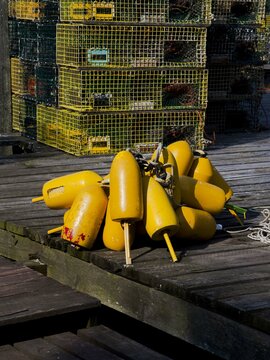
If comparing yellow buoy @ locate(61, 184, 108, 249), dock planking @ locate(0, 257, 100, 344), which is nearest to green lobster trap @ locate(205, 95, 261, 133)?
yellow buoy @ locate(61, 184, 108, 249)

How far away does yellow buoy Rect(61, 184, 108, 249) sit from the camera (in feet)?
17.6

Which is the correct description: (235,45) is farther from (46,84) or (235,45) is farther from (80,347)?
(80,347)

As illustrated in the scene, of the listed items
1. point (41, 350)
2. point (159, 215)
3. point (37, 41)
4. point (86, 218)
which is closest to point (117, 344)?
point (41, 350)

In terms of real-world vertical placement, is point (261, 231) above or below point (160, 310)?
above

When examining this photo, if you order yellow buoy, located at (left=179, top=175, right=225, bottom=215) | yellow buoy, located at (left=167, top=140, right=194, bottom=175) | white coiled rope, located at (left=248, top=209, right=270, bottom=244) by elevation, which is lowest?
white coiled rope, located at (left=248, top=209, right=270, bottom=244)

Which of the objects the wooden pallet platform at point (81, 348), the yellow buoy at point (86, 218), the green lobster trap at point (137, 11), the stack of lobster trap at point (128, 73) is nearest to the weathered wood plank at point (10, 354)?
the wooden pallet platform at point (81, 348)

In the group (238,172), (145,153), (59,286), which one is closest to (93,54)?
(145,153)

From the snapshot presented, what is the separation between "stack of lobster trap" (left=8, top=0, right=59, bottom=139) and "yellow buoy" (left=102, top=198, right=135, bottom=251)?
3923mm

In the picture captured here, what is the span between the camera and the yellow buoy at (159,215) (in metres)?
5.16

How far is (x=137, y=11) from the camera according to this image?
868 cm

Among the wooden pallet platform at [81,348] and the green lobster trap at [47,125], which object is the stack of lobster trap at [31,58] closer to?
the green lobster trap at [47,125]

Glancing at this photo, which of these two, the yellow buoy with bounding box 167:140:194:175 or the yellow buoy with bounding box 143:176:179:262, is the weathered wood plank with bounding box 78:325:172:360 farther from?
the yellow buoy with bounding box 167:140:194:175

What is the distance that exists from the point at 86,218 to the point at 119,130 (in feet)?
11.7

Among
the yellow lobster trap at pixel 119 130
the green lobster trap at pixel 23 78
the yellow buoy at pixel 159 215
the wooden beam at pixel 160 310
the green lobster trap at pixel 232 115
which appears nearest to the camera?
the wooden beam at pixel 160 310
